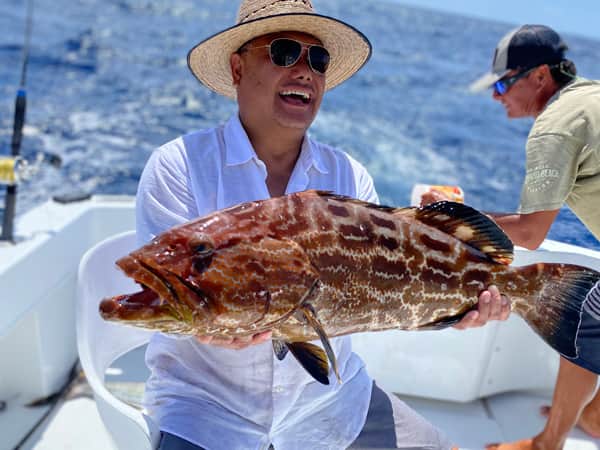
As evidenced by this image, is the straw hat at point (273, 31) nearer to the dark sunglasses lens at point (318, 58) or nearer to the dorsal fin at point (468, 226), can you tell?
the dark sunglasses lens at point (318, 58)

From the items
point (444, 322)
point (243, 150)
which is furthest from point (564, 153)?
point (243, 150)

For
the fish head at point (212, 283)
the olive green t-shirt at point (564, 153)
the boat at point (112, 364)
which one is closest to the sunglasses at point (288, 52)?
the fish head at point (212, 283)

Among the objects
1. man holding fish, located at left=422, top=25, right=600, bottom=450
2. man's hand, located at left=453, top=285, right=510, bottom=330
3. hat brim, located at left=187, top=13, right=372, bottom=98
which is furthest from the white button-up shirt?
man holding fish, located at left=422, top=25, right=600, bottom=450

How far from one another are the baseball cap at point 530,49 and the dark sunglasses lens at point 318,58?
4.55ft

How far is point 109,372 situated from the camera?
12.2ft

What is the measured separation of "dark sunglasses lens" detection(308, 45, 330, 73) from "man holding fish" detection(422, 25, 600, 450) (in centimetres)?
103

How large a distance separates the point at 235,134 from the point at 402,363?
2088 mm

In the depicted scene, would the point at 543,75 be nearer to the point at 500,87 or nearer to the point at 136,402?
the point at 500,87

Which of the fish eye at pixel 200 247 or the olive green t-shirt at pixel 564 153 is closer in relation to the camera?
the fish eye at pixel 200 247

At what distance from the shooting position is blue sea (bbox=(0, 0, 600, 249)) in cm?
945

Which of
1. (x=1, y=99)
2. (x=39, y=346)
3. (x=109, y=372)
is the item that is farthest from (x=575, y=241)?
(x=1, y=99)

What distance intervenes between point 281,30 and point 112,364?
243 cm

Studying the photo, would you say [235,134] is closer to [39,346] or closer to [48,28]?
[39,346]

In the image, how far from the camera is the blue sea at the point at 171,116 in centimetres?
945
